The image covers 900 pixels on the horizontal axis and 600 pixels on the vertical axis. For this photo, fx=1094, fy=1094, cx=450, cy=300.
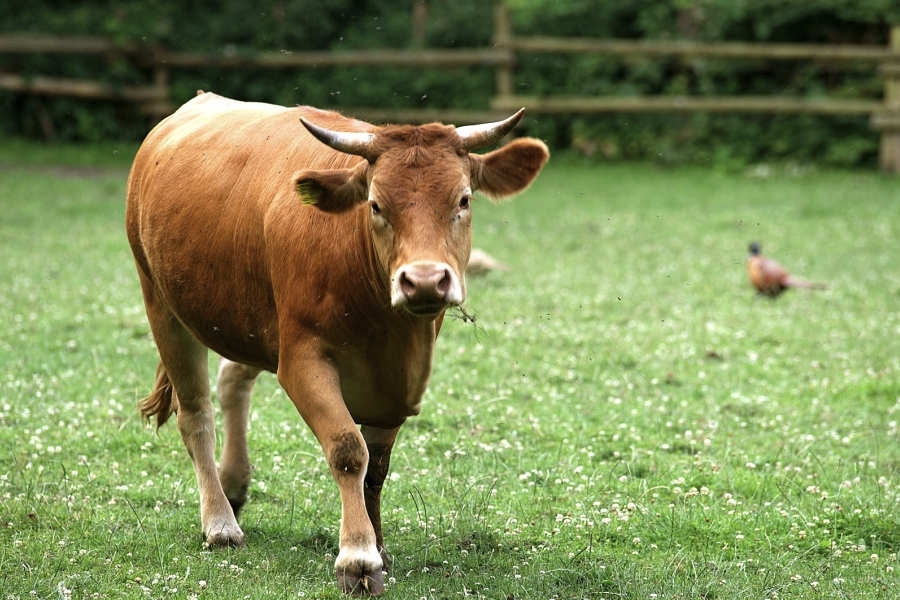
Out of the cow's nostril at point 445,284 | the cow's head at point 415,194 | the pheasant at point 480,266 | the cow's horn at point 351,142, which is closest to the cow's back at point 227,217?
the cow's head at point 415,194

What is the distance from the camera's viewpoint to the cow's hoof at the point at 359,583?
441 centimetres

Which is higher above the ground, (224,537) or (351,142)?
(351,142)

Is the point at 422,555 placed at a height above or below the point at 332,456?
below

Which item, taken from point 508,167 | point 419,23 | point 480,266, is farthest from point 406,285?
point 419,23

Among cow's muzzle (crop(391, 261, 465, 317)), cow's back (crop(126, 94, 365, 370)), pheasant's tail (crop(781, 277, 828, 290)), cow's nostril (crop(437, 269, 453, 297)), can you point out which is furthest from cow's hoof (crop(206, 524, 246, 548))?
pheasant's tail (crop(781, 277, 828, 290))

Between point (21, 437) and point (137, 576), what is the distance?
2.33 m

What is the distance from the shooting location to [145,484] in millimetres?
6031

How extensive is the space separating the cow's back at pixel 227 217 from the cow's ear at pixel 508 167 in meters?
0.61

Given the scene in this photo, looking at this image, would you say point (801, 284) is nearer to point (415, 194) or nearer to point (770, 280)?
point (770, 280)

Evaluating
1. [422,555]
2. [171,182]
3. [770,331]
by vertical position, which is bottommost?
[770,331]

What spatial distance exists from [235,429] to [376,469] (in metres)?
1.16

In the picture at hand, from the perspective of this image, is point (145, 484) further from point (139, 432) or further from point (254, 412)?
point (254, 412)

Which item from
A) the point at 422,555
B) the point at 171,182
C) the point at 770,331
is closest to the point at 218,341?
the point at 171,182

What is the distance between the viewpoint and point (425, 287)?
4.00 m
